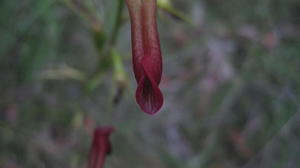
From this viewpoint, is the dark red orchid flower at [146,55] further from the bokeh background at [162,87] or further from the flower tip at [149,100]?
the bokeh background at [162,87]

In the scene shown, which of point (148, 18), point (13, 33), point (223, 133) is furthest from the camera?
point (223, 133)

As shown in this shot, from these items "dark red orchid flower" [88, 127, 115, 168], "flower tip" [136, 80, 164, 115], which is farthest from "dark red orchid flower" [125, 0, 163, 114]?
"dark red orchid flower" [88, 127, 115, 168]

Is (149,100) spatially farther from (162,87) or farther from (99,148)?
(162,87)

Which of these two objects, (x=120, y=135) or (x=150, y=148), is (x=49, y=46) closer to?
(x=120, y=135)

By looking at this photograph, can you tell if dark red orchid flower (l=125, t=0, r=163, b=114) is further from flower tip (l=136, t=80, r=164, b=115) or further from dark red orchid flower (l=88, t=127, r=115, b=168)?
dark red orchid flower (l=88, t=127, r=115, b=168)

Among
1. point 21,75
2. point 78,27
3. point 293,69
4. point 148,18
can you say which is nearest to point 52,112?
point 21,75

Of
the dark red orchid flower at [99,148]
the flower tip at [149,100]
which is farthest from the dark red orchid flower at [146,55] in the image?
the dark red orchid flower at [99,148]

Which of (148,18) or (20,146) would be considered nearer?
(148,18)
